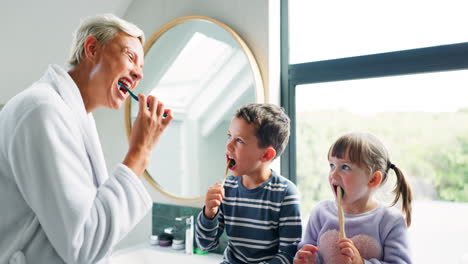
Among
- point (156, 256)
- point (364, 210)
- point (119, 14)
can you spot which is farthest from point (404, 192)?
point (119, 14)

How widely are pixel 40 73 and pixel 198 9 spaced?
2.63 ft

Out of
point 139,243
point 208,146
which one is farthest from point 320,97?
point 139,243

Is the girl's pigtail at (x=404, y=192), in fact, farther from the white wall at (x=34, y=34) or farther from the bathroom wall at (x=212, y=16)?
the white wall at (x=34, y=34)

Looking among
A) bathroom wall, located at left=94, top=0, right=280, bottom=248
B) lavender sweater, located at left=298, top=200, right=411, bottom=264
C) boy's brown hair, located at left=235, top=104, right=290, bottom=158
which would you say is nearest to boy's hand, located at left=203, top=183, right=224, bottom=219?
boy's brown hair, located at left=235, top=104, right=290, bottom=158

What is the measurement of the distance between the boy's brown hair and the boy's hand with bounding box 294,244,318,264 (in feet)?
1.00

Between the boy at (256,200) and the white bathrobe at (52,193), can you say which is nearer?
the white bathrobe at (52,193)

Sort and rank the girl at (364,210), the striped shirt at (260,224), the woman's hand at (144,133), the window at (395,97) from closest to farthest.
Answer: the woman's hand at (144,133)
the girl at (364,210)
the striped shirt at (260,224)
the window at (395,97)

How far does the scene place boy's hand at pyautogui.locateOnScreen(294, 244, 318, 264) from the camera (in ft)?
2.97

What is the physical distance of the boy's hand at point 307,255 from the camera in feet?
2.97

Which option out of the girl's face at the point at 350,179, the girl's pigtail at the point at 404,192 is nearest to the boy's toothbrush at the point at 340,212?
the girl's face at the point at 350,179

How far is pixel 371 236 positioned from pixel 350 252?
107mm

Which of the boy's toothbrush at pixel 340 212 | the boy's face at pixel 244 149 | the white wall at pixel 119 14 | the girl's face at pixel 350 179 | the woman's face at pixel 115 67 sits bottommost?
the boy's toothbrush at pixel 340 212

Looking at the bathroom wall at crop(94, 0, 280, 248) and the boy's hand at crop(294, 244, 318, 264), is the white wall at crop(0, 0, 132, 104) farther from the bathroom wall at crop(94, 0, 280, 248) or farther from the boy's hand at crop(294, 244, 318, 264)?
the boy's hand at crop(294, 244, 318, 264)

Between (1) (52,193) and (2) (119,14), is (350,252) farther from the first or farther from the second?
(2) (119,14)
